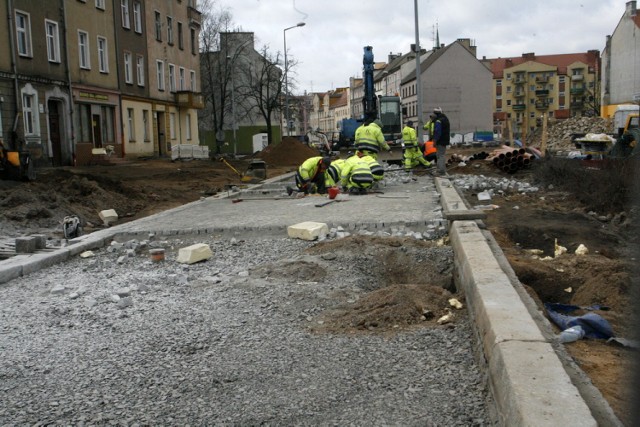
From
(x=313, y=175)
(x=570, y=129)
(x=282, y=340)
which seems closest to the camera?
(x=282, y=340)

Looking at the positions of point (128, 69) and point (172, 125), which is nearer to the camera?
point (128, 69)

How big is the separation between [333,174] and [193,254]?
742 cm

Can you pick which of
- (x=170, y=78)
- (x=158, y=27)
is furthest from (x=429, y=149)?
(x=170, y=78)

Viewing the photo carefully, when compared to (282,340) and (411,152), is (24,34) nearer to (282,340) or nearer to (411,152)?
(411,152)

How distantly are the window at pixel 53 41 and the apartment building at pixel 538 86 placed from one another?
97091 millimetres

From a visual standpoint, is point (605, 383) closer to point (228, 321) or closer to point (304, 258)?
point (228, 321)

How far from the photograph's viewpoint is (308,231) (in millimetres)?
8586

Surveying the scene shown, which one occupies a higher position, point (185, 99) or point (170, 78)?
point (170, 78)

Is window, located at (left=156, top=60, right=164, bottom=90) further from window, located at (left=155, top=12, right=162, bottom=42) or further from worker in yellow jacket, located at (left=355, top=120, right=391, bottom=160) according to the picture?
worker in yellow jacket, located at (left=355, top=120, right=391, bottom=160)

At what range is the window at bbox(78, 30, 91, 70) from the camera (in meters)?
29.6

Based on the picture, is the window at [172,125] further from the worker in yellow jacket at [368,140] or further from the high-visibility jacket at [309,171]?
the high-visibility jacket at [309,171]

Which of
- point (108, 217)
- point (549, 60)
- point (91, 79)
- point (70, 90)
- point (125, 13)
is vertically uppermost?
point (549, 60)

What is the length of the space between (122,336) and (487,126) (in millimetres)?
82902

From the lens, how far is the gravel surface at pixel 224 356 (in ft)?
11.4
